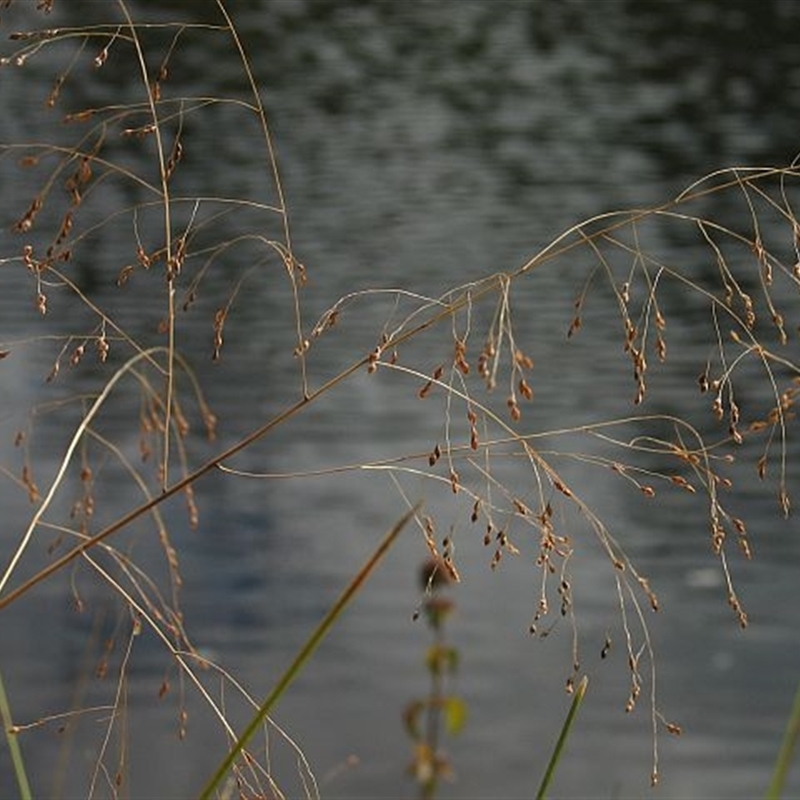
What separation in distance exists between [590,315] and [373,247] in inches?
38.5

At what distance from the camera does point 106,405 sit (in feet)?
15.4

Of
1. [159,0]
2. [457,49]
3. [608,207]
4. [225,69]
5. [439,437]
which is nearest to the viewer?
[439,437]

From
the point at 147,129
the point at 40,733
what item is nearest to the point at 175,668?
the point at 40,733

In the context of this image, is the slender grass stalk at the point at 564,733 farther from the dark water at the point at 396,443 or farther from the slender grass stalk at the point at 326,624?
the dark water at the point at 396,443

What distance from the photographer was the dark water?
3.20 m

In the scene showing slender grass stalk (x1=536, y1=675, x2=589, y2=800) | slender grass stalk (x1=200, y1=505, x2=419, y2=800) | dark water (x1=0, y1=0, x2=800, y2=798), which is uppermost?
slender grass stalk (x1=200, y1=505, x2=419, y2=800)

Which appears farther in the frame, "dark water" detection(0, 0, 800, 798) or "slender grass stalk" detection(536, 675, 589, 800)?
"dark water" detection(0, 0, 800, 798)

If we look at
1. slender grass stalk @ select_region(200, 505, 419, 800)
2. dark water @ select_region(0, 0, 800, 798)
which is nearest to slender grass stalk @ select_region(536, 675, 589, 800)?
slender grass stalk @ select_region(200, 505, 419, 800)

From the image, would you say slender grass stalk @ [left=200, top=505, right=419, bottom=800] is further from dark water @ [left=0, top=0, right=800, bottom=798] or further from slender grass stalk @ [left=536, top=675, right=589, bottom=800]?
dark water @ [left=0, top=0, right=800, bottom=798]

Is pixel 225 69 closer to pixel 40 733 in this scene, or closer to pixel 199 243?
pixel 199 243

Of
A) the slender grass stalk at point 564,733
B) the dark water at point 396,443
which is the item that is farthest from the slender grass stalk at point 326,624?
the dark water at point 396,443

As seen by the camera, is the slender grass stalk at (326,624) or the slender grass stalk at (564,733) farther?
the slender grass stalk at (564,733)

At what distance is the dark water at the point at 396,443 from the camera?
3.20 metres

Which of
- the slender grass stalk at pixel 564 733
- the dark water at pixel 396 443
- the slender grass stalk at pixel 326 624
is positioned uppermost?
the slender grass stalk at pixel 326 624
